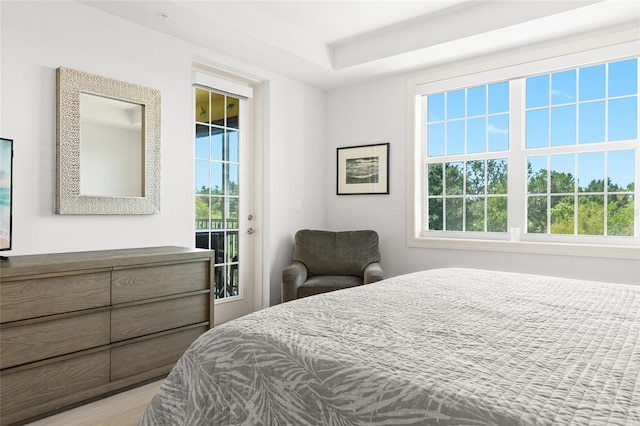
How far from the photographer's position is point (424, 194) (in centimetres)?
427

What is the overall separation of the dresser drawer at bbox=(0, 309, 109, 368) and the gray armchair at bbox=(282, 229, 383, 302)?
5.91 ft

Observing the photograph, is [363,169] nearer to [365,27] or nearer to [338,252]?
[338,252]

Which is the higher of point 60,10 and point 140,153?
point 60,10

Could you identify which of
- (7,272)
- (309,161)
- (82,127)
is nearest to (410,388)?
(7,272)

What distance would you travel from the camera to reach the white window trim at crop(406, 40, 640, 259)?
10.5ft

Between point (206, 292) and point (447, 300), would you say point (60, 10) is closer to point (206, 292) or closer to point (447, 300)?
point (206, 292)

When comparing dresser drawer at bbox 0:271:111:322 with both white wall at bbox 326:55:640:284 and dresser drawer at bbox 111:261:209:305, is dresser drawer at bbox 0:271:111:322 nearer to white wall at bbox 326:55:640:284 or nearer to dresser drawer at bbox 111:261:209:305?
dresser drawer at bbox 111:261:209:305

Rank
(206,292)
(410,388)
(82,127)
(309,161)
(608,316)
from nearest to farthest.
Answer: (410,388) < (608,316) < (82,127) < (206,292) < (309,161)

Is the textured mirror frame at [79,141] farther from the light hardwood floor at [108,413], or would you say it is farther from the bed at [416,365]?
the bed at [416,365]

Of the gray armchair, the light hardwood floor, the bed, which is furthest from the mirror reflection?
the bed

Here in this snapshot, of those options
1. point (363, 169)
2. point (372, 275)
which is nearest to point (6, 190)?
point (372, 275)

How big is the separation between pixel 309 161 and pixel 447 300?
316 cm

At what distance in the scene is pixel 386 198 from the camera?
14.4 ft

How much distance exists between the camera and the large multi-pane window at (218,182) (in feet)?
12.6
